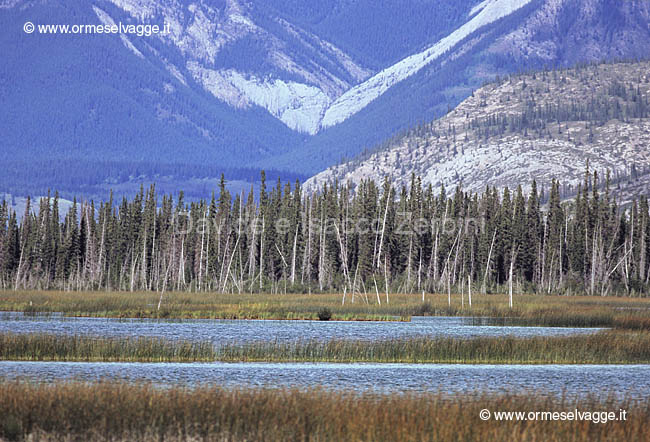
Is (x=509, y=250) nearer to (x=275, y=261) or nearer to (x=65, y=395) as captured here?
(x=275, y=261)

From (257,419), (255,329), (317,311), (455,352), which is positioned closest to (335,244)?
(317,311)

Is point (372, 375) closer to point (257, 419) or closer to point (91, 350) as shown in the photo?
point (91, 350)

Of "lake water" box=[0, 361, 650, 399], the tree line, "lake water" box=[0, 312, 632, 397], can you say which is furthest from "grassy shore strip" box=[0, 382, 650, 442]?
the tree line

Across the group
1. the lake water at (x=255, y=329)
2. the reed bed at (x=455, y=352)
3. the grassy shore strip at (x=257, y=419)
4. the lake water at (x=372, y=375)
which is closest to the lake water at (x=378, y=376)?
the lake water at (x=372, y=375)

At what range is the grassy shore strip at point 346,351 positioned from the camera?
4078cm

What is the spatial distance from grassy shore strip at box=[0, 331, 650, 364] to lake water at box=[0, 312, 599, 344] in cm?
780

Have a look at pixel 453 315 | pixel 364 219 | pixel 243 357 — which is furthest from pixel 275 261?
pixel 243 357

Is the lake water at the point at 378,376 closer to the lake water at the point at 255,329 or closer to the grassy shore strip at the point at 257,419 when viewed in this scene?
the grassy shore strip at the point at 257,419

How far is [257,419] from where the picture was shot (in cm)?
2695

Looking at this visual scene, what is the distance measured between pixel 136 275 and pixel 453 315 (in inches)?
2946

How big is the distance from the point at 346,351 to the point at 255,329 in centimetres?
1873

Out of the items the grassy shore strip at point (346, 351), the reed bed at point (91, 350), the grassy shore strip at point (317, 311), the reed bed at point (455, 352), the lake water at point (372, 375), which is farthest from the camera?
the grassy shore strip at point (317, 311)

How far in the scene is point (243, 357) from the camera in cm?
4322

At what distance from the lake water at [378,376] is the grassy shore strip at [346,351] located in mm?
484
